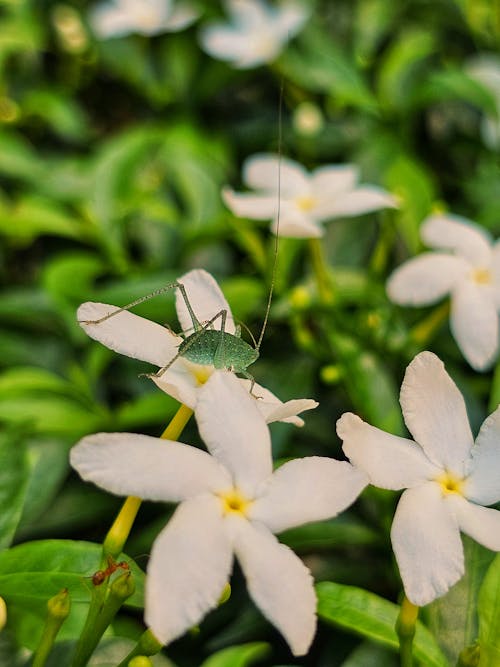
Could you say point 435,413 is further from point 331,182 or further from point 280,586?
point 331,182

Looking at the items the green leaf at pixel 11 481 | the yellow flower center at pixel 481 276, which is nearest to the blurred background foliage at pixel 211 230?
the green leaf at pixel 11 481

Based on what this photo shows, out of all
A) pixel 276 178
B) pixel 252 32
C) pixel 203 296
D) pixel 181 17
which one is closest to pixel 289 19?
pixel 252 32

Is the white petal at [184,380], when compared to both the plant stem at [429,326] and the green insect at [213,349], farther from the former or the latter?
the plant stem at [429,326]

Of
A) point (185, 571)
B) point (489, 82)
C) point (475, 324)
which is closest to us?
point (185, 571)

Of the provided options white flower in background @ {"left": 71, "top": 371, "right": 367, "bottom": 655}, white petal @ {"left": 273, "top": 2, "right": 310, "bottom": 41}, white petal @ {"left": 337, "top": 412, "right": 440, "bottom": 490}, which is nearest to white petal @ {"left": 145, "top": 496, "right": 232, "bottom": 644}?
white flower in background @ {"left": 71, "top": 371, "right": 367, "bottom": 655}

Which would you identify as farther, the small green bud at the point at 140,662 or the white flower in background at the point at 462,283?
the white flower in background at the point at 462,283

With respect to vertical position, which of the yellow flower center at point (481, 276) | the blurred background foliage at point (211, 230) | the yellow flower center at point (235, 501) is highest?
the yellow flower center at point (235, 501)

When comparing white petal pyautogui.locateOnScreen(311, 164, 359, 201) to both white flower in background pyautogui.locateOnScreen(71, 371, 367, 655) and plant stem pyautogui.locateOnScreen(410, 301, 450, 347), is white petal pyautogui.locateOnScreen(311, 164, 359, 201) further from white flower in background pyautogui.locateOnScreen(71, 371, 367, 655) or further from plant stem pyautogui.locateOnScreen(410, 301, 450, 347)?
white flower in background pyautogui.locateOnScreen(71, 371, 367, 655)
